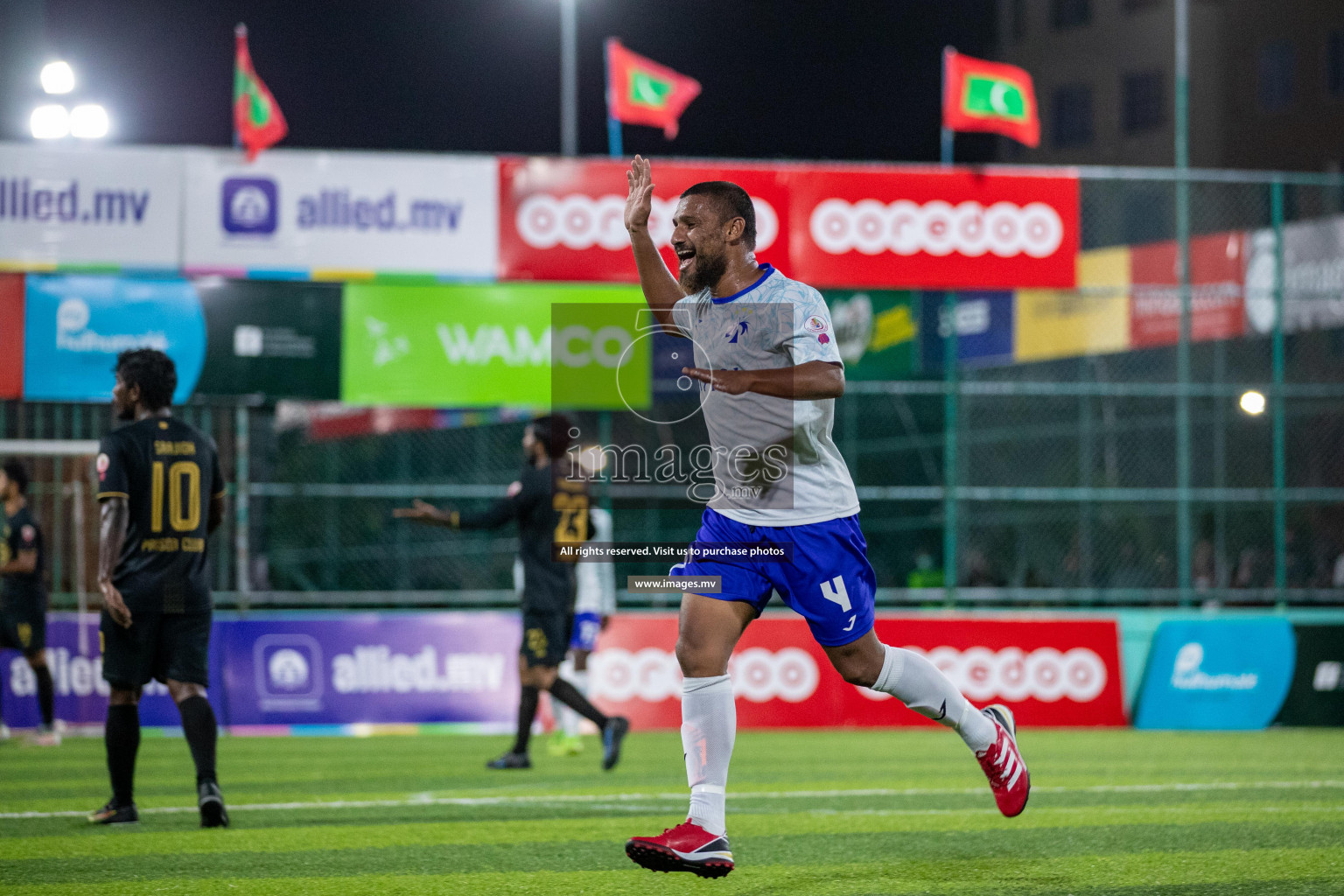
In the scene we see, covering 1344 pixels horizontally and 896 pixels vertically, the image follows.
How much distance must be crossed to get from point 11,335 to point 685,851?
11288 mm

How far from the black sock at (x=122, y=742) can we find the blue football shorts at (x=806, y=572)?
3029mm

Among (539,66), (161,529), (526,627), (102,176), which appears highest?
(539,66)

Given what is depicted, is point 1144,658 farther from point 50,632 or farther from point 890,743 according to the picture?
point 50,632

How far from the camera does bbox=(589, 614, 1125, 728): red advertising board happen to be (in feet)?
46.7

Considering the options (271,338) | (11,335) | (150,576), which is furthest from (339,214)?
(150,576)

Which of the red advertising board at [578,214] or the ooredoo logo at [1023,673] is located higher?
the red advertising board at [578,214]

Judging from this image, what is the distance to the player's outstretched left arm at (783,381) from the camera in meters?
4.84

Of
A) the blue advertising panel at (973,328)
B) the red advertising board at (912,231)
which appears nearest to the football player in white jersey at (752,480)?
the red advertising board at (912,231)

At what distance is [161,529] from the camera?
22.6 feet

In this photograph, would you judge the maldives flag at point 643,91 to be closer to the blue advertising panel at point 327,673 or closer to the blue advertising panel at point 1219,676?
the blue advertising panel at point 327,673

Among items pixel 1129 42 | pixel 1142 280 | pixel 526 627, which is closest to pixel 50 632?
pixel 526 627

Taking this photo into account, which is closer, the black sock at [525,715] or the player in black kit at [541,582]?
→ the player in black kit at [541,582]

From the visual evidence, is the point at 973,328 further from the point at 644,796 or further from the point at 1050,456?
the point at 644,796

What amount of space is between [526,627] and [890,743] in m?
3.79
